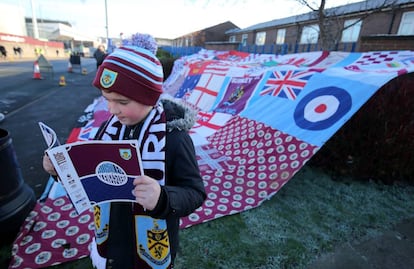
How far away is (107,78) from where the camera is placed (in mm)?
1008

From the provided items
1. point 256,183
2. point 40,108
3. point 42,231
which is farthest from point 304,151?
point 40,108

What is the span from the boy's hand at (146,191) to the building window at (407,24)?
15.9 metres

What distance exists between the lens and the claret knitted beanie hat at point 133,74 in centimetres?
99

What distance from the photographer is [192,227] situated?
8.01 feet

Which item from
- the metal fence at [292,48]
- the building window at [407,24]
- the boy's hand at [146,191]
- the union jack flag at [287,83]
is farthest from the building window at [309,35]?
the boy's hand at [146,191]

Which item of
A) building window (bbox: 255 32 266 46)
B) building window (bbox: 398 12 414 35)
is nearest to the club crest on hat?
building window (bbox: 398 12 414 35)

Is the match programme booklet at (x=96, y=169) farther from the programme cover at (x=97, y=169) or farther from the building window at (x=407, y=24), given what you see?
the building window at (x=407, y=24)

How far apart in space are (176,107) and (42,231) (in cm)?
200

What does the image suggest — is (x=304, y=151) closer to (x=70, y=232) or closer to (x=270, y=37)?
(x=70, y=232)

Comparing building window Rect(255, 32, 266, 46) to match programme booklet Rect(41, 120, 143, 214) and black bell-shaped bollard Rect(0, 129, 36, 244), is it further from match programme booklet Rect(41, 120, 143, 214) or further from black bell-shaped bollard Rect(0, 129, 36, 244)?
match programme booklet Rect(41, 120, 143, 214)

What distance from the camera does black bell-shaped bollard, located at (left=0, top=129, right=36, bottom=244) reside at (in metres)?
2.09

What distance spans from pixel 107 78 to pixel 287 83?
11.9ft

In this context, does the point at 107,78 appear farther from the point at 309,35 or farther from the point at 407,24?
the point at 309,35

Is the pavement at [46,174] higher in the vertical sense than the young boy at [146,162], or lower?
lower
